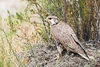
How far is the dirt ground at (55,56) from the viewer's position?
6.36 m

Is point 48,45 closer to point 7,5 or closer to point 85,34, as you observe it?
point 85,34

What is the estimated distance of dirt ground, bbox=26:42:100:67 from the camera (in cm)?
636

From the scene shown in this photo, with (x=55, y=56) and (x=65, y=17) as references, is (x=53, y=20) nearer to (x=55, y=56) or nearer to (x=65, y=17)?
(x=65, y=17)

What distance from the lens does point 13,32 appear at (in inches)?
270

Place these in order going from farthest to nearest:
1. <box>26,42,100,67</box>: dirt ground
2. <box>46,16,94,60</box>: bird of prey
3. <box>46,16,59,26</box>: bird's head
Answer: <box>46,16,59,26</box>: bird's head, <box>46,16,94,60</box>: bird of prey, <box>26,42,100,67</box>: dirt ground

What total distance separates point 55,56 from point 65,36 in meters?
0.39

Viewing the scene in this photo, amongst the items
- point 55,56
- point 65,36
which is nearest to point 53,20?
point 65,36

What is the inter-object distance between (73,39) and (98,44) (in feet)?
1.77

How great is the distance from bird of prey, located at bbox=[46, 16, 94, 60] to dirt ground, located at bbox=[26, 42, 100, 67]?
9cm

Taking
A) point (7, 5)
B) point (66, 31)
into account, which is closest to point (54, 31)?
point (66, 31)

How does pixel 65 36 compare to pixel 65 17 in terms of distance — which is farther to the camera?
pixel 65 17

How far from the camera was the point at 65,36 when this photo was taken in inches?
261

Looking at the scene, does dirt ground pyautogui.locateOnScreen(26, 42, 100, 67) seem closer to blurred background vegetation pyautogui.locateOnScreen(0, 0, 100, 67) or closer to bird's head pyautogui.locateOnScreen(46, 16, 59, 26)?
blurred background vegetation pyautogui.locateOnScreen(0, 0, 100, 67)

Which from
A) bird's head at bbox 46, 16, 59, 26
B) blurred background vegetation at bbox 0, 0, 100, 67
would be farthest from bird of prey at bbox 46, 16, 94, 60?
blurred background vegetation at bbox 0, 0, 100, 67
